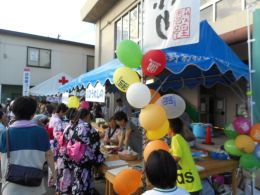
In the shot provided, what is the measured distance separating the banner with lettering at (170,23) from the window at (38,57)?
1583 centimetres

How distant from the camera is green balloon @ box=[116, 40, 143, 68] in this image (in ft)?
10.8

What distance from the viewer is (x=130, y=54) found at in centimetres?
331

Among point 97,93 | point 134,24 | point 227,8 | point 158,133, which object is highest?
point 134,24

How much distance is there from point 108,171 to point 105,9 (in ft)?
36.7

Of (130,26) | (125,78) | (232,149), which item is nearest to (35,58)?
(130,26)

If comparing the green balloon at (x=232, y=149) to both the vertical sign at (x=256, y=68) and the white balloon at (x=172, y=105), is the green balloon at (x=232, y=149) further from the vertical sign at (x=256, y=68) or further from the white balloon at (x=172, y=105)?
the white balloon at (x=172, y=105)

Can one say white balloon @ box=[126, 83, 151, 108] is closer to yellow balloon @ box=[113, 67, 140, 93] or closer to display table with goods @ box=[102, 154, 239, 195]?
yellow balloon @ box=[113, 67, 140, 93]

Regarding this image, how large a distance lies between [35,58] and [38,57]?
22cm

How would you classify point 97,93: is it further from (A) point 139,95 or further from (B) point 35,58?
(B) point 35,58

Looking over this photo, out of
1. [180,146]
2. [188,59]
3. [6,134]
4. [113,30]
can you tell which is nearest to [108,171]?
[180,146]

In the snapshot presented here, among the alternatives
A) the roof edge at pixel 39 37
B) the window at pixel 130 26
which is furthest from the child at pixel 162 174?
the roof edge at pixel 39 37

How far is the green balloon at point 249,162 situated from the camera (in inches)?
149

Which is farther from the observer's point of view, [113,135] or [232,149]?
[113,135]

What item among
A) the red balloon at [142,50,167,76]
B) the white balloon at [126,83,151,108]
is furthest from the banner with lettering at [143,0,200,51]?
the white balloon at [126,83,151,108]
